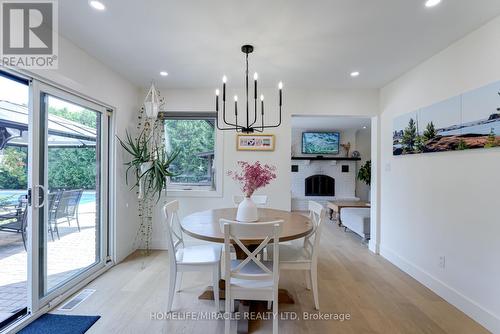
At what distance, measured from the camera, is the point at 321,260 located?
3.46 m

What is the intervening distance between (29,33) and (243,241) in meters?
2.38

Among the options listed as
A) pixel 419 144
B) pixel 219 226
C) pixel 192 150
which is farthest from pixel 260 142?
pixel 419 144

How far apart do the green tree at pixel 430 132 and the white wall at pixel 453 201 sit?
199 mm

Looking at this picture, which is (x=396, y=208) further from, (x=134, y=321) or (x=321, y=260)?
(x=134, y=321)

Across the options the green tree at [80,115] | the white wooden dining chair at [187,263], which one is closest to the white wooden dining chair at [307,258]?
the white wooden dining chair at [187,263]

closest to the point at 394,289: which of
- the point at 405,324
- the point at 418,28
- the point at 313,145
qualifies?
the point at 405,324

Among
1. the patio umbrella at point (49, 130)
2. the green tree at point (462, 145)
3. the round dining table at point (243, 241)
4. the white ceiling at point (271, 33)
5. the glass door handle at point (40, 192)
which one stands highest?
the white ceiling at point (271, 33)

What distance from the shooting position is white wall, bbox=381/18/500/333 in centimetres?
201

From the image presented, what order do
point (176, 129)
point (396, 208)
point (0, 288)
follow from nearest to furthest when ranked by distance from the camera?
point (0, 288), point (396, 208), point (176, 129)

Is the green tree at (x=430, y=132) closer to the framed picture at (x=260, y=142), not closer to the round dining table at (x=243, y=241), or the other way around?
the round dining table at (x=243, y=241)

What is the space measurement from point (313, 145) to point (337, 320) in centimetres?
586

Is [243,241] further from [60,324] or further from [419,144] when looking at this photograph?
[419,144]

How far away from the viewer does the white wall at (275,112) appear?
3.71m

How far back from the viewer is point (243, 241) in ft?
5.76
